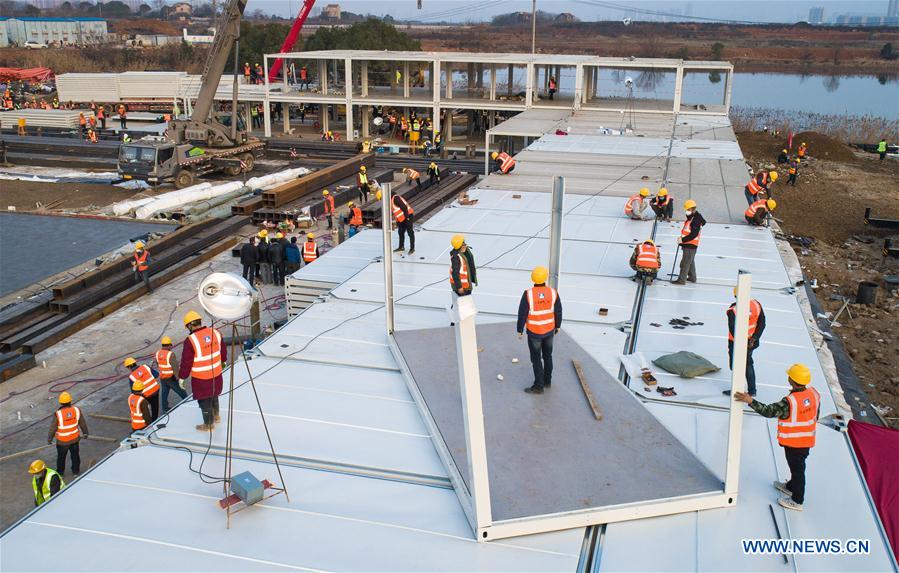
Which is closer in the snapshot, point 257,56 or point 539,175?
point 539,175

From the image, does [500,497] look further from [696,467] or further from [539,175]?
[539,175]

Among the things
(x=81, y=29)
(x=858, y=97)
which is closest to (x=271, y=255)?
(x=858, y=97)

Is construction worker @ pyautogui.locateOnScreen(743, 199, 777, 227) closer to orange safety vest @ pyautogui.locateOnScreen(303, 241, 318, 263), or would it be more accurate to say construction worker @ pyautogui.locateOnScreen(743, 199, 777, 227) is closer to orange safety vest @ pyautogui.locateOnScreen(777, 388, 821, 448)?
orange safety vest @ pyautogui.locateOnScreen(303, 241, 318, 263)

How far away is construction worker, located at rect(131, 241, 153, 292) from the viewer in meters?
18.5

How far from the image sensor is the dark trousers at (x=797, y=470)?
7.03m

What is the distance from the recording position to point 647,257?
13102 millimetres

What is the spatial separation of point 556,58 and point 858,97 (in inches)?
2155

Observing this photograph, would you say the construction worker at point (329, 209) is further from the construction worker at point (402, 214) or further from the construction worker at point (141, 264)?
the construction worker at point (402, 214)

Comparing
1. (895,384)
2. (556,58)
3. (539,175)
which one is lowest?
(895,384)

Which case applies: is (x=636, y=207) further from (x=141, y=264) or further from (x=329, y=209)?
(x=141, y=264)

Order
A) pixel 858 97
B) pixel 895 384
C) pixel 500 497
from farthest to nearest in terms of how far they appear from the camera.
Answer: pixel 858 97, pixel 895 384, pixel 500 497

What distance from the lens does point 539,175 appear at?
2297cm

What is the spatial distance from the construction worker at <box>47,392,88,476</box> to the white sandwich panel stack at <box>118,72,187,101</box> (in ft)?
146

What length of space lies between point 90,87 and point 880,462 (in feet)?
177
